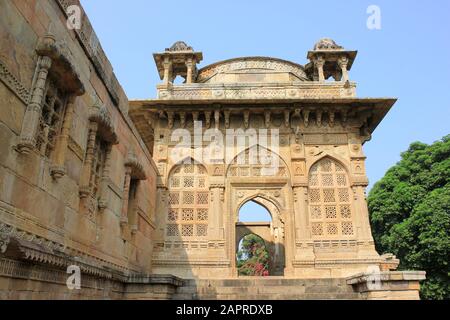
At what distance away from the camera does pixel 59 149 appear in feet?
13.1

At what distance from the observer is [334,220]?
9.45 metres

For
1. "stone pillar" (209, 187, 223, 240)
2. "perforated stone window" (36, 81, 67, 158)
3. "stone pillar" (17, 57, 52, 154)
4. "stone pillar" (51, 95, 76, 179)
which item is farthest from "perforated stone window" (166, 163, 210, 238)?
"stone pillar" (17, 57, 52, 154)

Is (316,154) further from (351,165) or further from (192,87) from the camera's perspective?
(192,87)

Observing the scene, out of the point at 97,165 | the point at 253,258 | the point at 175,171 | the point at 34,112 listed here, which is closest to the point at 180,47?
the point at 175,171

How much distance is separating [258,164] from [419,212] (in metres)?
7.28

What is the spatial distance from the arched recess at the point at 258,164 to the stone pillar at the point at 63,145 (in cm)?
628

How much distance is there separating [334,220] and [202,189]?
12.6ft

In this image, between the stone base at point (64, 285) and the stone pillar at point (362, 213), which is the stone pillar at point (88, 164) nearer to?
the stone base at point (64, 285)

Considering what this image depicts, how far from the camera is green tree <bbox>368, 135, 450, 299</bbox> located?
12.1 meters

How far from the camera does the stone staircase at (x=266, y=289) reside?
6.90 meters

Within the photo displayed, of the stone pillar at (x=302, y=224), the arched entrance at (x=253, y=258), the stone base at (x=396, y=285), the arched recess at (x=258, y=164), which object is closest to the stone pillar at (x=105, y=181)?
the stone base at (x=396, y=285)

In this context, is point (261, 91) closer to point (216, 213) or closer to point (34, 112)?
point (216, 213)

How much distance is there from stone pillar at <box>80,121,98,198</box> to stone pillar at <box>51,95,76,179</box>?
672mm
